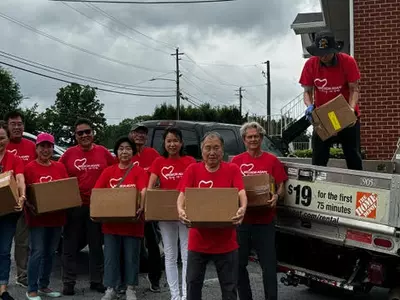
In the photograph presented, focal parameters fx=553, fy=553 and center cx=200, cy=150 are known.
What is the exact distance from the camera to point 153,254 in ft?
21.3

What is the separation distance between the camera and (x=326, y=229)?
16.2 feet

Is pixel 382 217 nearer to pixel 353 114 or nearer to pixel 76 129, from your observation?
pixel 353 114

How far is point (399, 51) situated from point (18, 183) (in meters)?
6.58

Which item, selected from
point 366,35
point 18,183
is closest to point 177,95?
point 366,35

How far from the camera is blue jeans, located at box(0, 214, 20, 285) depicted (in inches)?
219

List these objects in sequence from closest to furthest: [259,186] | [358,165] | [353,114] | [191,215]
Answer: [191,215] → [259,186] → [353,114] → [358,165]

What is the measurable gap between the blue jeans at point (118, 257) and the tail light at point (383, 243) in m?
2.41

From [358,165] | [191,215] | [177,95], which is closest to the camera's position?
[191,215]

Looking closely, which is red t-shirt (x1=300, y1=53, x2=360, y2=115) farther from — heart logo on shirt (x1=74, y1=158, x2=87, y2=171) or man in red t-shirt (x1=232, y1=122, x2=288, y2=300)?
heart logo on shirt (x1=74, y1=158, x2=87, y2=171)

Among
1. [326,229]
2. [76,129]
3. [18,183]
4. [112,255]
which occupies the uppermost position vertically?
[76,129]

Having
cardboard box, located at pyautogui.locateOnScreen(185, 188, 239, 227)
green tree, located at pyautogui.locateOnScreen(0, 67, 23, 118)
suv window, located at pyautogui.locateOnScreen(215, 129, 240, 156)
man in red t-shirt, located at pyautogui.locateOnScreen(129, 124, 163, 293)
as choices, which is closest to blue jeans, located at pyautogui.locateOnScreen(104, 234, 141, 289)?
man in red t-shirt, located at pyautogui.locateOnScreen(129, 124, 163, 293)

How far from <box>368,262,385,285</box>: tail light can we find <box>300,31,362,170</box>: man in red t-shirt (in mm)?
1397

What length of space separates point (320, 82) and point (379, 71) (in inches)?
158

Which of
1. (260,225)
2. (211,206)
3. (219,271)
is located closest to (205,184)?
(211,206)
